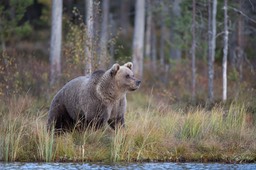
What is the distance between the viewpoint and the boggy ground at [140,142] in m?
10.8

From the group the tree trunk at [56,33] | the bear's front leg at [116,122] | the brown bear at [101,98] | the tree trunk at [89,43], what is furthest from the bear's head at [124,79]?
the tree trunk at [56,33]

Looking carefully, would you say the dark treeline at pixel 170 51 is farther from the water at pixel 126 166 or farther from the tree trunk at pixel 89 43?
the water at pixel 126 166

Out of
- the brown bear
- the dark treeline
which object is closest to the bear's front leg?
the brown bear

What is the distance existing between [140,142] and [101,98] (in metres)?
1.13

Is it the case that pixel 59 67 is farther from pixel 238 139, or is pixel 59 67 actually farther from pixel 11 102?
pixel 238 139

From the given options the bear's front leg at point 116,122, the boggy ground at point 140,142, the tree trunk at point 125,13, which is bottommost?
→ the boggy ground at point 140,142

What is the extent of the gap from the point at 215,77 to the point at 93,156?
11.7m

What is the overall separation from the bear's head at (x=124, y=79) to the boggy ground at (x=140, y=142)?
70 centimetres

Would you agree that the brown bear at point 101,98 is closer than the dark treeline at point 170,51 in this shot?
Yes

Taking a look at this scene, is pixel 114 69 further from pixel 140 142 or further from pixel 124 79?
pixel 140 142

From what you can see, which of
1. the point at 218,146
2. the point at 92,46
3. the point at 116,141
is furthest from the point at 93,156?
the point at 92,46

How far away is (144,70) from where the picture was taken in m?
25.5

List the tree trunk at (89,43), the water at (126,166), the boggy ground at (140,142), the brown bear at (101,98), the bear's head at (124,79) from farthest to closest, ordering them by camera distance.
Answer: the tree trunk at (89,43) < the bear's head at (124,79) < the brown bear at (101,98) < the boggy ground at (140,142) < the water at (126,166)

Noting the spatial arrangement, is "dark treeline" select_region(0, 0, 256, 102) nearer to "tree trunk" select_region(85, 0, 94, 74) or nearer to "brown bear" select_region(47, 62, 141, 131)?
"tree trunk" select_region(85, 0, 94, 74)
